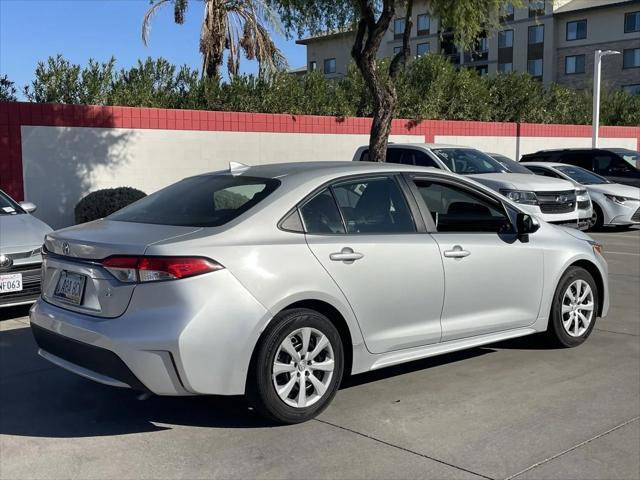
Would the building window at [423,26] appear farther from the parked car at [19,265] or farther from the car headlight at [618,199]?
the parked car at [19,265]

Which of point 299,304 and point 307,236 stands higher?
point 307,236

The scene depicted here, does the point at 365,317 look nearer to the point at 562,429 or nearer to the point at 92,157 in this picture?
the point at 562,429

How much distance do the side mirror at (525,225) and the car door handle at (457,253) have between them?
623 millimetres

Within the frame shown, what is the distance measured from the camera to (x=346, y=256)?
4676 millimetres

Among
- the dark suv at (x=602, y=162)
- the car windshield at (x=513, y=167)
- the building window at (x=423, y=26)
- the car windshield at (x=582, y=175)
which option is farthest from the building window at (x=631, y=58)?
the car windshield at (x=513, y=167)

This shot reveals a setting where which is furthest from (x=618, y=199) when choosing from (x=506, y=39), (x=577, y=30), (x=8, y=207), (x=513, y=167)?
(x=506, y=39)

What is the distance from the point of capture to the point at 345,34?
16.2 meters

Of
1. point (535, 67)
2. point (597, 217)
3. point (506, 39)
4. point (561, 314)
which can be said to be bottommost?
point (597, 217)

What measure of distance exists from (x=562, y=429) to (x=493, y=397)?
2.16 feet

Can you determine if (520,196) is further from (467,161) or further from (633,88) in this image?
(633,88)

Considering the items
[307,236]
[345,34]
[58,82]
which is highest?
[345,34]

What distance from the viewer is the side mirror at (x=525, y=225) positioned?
5688mm

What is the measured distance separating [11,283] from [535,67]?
54986mm

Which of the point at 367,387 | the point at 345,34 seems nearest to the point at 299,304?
the point at 367,387
